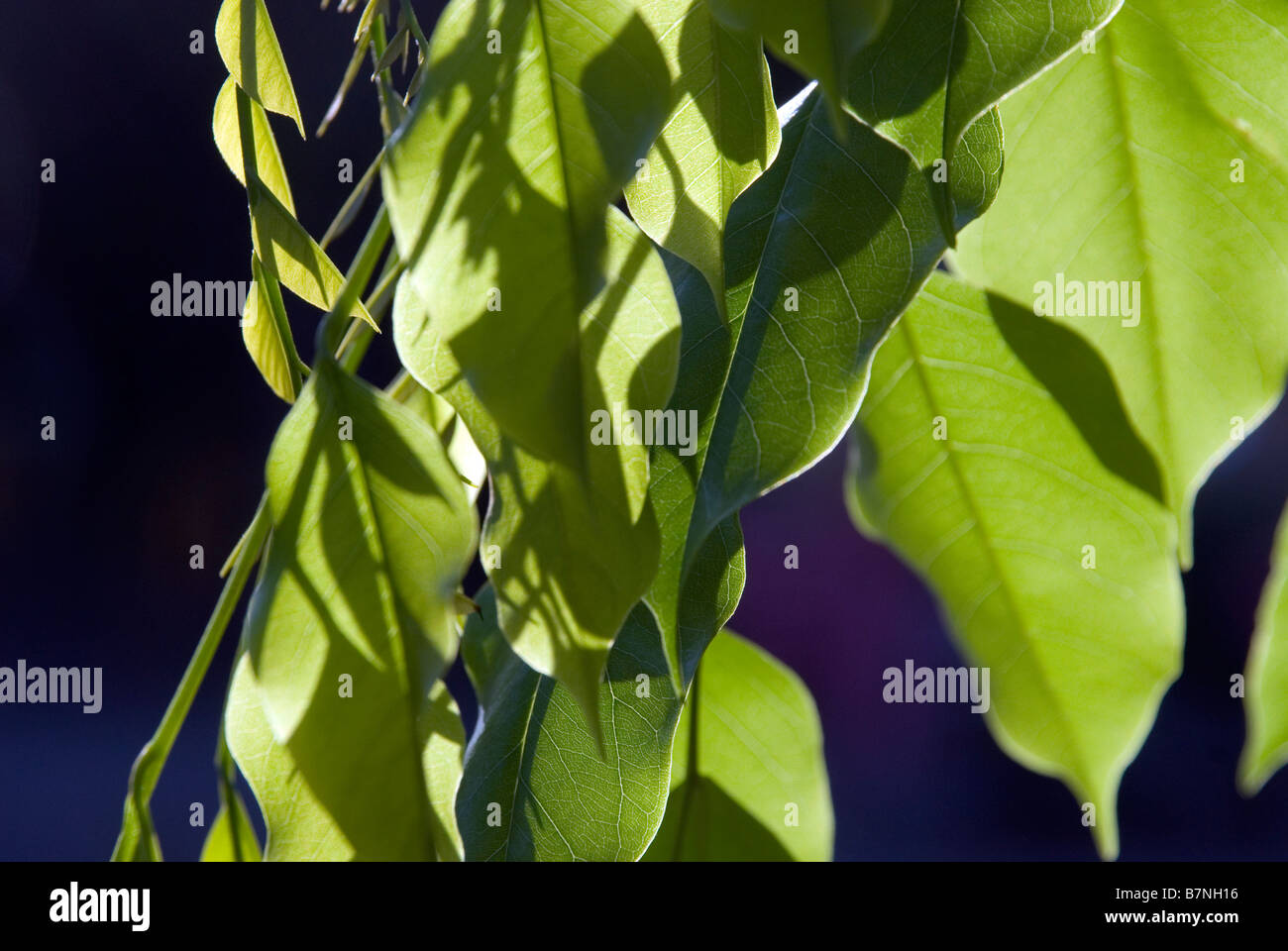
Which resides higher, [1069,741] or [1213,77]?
[1213,77]

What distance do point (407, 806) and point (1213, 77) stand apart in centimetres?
16

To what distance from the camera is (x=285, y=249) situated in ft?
0.54

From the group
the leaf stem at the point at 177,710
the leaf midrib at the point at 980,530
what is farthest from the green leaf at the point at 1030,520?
the leaf stem at the point at 177,710

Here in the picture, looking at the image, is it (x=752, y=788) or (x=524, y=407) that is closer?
(x=524, y=407)

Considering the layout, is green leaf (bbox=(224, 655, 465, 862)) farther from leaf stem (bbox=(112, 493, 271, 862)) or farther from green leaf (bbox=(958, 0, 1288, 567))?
green leaf (bbox=(958, 0, 1288, 567))

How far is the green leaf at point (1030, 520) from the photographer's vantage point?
0.19 m

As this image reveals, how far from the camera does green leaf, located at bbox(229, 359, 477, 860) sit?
5.5 inches

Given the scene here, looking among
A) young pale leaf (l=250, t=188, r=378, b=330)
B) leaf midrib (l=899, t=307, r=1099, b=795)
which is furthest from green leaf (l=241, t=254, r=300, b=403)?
leaf midrib (l=899, t=307, r=1099, b=795)

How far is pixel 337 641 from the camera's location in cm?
14

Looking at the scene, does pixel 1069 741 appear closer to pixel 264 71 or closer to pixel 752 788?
pixel 752 788

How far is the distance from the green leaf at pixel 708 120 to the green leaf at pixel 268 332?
59 mm

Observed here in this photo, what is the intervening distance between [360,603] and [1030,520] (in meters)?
0.11
